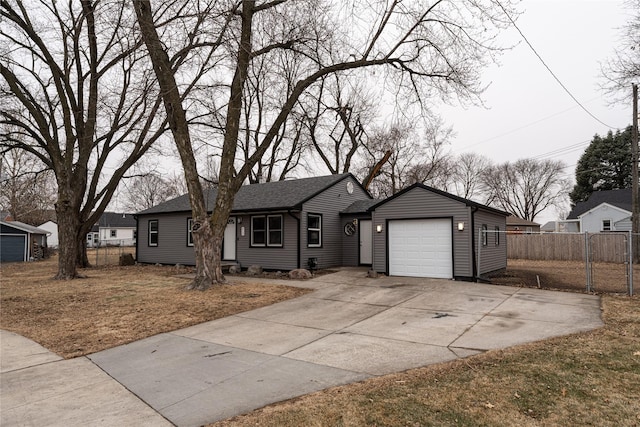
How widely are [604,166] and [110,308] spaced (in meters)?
45.2

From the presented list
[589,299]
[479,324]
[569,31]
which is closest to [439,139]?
[569,31]

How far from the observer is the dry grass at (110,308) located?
6.64 meters

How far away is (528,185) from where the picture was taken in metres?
44.2

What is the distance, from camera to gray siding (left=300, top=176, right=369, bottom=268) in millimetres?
14500

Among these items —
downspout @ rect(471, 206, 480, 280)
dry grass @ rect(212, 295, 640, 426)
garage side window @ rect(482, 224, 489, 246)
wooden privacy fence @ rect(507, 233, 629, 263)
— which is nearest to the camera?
dry grass @ rect(212, 295, 640, 426)

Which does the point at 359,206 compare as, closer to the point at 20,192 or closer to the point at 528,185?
the point at 20,192

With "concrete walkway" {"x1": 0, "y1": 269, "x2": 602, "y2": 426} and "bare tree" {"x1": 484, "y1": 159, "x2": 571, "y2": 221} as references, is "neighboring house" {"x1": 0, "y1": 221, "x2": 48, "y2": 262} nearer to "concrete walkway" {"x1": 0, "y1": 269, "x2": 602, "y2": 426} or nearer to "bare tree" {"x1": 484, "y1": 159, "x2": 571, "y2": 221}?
"concrete walkway" {"x1": 0, "y1": 269, "x2": 602, "y2": 426}

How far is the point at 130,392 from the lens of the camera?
419cm

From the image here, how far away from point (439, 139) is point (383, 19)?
2415cm

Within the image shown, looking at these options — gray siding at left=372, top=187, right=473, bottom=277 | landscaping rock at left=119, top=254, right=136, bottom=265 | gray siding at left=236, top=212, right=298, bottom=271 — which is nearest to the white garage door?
gray siding at left=372, top=187, right=473, bottom=277

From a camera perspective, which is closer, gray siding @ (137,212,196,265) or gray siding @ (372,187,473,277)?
gray siding @ (372,187,473,277)

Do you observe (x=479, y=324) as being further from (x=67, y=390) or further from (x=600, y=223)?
(x=600, y=223)

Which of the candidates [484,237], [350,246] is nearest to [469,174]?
[350,246]

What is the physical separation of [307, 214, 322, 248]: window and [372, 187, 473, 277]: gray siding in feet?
9.07
